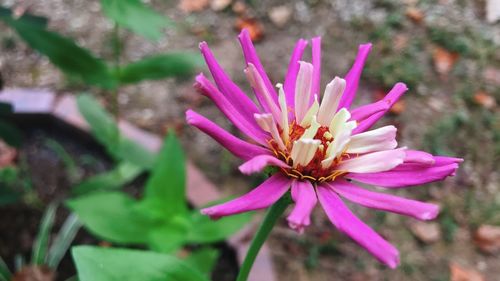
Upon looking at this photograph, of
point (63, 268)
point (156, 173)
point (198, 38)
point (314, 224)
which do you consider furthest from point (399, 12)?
point (63, 268)

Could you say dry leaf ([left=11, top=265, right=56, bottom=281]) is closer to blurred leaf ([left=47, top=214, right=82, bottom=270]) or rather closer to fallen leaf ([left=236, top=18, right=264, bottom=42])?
blurred leaf ([left=47, top=214, right=82, bottom=270])

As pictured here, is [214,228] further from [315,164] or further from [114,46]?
[315,164]

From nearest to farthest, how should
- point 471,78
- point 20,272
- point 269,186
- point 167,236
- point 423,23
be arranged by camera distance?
point 269,186 → point 167,236 → point 20,272 → point 471,78 → point 423,23

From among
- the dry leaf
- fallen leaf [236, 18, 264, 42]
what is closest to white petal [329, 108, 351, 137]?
the dry leaf

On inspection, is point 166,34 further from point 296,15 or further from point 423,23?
point 423,23

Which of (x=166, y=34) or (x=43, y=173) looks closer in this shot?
(x=43, y=173)

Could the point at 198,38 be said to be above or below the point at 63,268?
above

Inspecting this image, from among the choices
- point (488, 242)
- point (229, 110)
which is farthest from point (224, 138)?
point (488, 242)

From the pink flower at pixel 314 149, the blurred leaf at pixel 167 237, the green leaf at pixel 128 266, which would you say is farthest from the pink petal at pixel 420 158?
the blurred leaf at pixel 167 237
